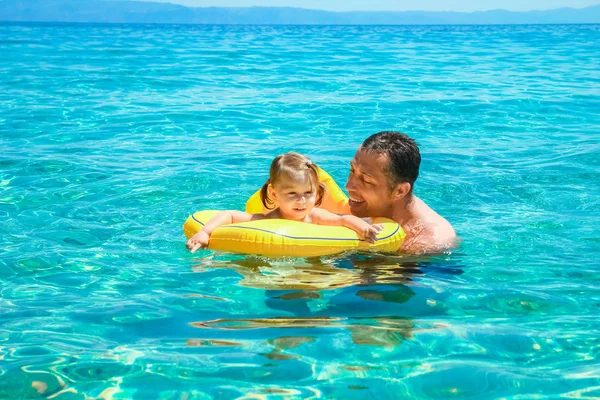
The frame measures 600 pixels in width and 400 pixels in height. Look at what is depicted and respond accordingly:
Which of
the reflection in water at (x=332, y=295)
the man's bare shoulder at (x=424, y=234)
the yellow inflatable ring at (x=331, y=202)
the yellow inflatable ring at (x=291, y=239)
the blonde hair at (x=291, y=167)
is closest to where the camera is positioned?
the reflection in water at (x=332, y=295)

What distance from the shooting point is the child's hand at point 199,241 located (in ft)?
14.2

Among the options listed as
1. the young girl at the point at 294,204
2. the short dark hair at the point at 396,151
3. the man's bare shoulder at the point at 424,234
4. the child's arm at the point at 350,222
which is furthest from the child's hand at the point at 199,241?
the man's bare shoulder at the point at 424,234

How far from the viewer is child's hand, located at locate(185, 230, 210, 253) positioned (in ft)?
14.2

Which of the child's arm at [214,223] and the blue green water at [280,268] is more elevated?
the child's arm at [214,223]

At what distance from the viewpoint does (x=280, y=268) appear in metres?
4.25

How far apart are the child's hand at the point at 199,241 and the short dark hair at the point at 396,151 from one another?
1.07 m

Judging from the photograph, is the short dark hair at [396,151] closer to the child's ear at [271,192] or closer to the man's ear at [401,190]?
the man's ear at [401,190]

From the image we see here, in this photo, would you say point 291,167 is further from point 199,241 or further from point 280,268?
point 199,241

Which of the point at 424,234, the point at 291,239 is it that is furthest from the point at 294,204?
the point at 424,234

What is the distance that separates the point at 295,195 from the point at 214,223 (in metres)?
0.52

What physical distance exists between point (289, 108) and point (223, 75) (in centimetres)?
542

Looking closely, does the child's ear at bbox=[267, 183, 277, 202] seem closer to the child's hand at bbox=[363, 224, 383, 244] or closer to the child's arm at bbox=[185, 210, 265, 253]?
the child's arm at bbox=[185, 210, 265, 253]

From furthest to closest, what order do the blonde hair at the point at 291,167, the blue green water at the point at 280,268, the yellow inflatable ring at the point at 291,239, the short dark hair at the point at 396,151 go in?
the short dark hair at the point at 396,151, the blonde hair at the point at 291,167, the yellow inflatable ring at the point at 291,239, the blue green water at the point at 280,268

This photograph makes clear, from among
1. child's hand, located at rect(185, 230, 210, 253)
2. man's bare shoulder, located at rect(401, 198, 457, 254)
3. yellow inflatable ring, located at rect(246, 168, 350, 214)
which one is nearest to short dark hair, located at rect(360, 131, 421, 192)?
man's bare shoulder, located at rect(401, 198, 457, 254)
